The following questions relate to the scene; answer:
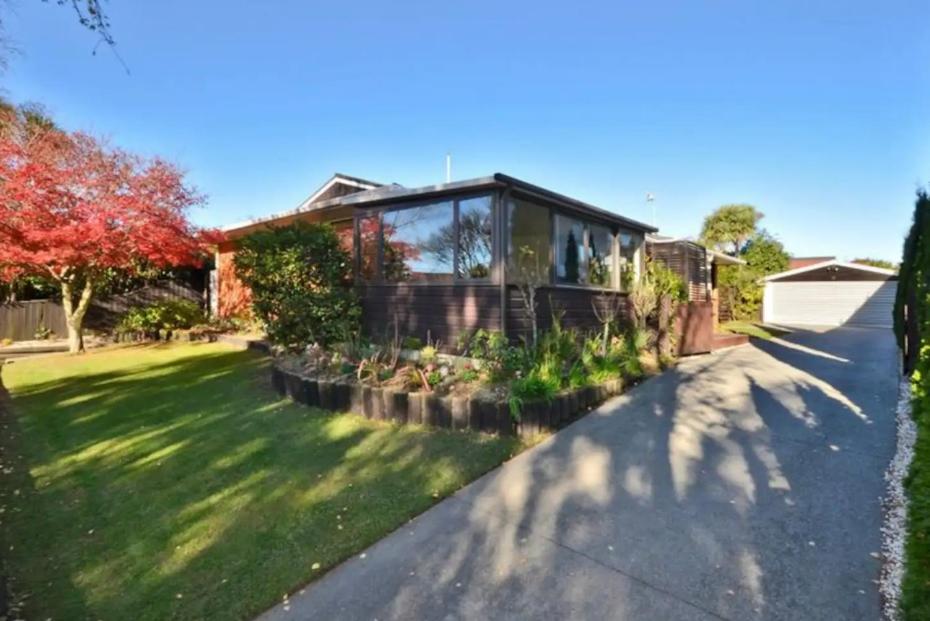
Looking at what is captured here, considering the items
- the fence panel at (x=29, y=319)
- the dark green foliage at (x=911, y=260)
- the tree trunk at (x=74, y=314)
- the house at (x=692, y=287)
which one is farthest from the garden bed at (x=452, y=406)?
the fence panel at (x=29, y=319)

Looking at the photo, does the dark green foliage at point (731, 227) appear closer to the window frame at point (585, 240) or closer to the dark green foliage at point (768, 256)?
the dark green foliage at point (768, 256)

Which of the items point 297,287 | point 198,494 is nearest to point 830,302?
point 297,287

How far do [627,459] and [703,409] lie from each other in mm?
1831

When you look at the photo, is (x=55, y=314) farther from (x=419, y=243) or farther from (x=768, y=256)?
(x=768, y=256)

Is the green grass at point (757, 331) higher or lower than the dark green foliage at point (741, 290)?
lower

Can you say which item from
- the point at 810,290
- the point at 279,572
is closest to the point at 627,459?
the point at 279,572

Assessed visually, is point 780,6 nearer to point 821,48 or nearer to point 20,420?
point 821,48

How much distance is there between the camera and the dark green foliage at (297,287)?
7.53 m

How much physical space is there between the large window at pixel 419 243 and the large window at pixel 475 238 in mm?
196

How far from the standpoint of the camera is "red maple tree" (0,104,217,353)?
9641 millimetres

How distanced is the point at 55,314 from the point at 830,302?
97.2 ft

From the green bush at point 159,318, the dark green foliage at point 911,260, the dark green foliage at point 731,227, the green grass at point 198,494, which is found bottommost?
the green grass at point 198,494

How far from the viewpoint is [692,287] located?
43.1 feet

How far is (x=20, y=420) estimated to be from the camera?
5.91 m
